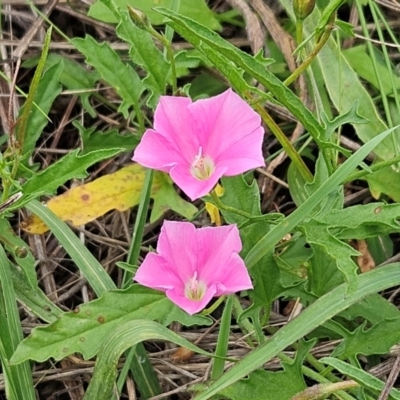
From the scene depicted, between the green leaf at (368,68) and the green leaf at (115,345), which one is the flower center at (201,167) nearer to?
the green leaf at (115,345)

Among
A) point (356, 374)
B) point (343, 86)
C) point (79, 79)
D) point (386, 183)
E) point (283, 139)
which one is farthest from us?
point (79, 79)

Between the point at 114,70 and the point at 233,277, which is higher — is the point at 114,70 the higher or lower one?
the higher one

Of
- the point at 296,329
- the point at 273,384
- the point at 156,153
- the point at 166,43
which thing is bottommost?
the point at 273,384

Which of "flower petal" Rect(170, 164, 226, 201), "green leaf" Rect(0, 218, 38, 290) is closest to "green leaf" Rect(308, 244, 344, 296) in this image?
"flower petal" Rect(170, 164, 226, 201)

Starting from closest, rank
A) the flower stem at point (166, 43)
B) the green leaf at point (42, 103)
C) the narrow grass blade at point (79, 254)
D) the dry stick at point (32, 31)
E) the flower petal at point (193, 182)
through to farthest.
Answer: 1. the flower petal at point (193, 182)
2. the flower stem at point (166, 43)
3. the narrow grass blade at point (79, 254)
4. the green leaf at point (42, 103)
5. the dry stick at point (32, 31)

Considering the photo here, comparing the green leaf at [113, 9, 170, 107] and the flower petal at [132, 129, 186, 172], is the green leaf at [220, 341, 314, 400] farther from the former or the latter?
the green leaf at [113, 9, 170, 107]

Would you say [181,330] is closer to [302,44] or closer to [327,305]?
[327,305]

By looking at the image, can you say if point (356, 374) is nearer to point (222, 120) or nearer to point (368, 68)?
point (222, 120)

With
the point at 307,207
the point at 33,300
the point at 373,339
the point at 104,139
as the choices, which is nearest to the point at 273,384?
the point at 373,339

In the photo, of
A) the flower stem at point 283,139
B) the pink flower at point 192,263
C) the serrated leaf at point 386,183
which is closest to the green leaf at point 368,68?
the serrated leaf at point 386,183
